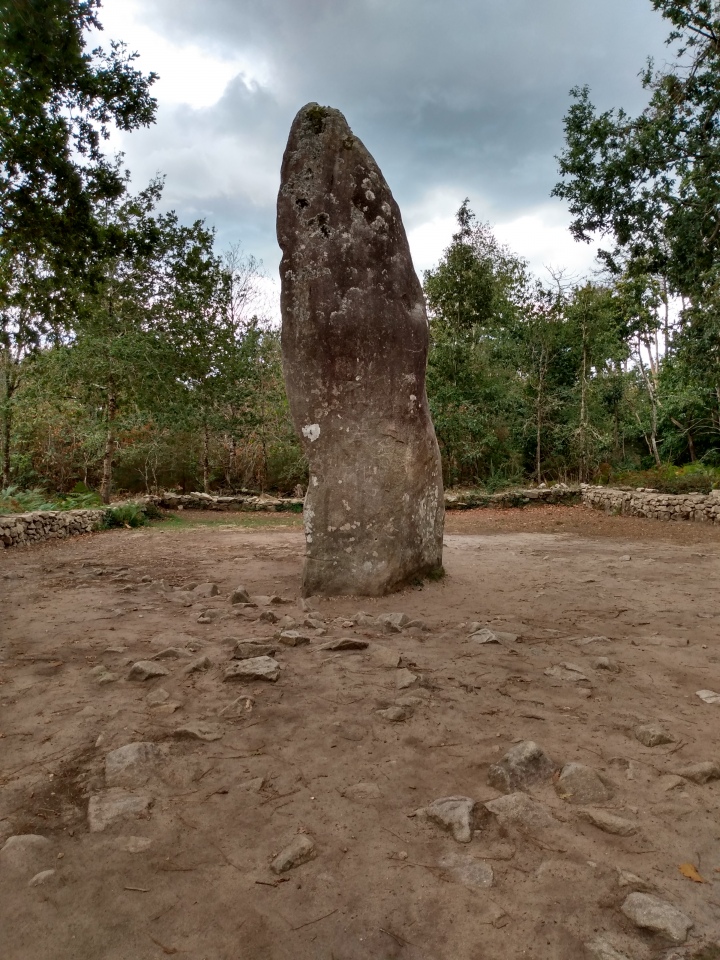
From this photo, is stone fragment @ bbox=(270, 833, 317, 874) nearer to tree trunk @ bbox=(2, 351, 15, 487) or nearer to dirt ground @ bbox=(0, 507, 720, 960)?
dirt ground @ bbox=(0, 507, 720, 960)

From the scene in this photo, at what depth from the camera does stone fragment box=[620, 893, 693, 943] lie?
1.58 meters

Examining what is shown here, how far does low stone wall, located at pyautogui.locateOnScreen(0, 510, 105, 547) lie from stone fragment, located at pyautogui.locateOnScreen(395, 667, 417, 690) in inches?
327

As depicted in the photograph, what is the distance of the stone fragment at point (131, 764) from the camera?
2363mm

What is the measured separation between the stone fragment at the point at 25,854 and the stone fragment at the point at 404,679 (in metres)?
1.79

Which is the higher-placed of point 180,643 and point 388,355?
point 388,355

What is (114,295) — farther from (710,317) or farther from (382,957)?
(382,957)

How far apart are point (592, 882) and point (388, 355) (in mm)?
4786

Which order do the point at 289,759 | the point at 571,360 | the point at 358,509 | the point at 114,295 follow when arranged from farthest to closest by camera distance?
the point at 571,360, the point at 114,295, the point at 358,509, the point at 289,759

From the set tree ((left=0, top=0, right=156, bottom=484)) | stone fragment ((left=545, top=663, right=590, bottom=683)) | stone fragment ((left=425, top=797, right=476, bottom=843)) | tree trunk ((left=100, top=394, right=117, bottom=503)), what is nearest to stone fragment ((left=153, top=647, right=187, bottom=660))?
Result: stone fragment ((left=425, top=797, right=476, bottom=843))

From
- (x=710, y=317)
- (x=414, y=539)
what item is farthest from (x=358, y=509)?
(x=710, y=317)

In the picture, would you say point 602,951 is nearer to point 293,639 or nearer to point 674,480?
point 293,639

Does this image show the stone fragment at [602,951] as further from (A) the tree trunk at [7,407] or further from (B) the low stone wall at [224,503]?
(A) the tree trunk at [7,407]

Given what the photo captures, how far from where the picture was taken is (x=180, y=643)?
160 inches

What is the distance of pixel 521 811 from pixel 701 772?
79 cm
